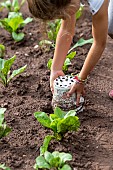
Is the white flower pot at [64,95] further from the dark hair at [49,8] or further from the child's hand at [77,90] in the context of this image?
the dark hair at [49,8]

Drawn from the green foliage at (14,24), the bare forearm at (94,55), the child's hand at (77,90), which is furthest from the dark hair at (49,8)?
the green foliage at (14,24)

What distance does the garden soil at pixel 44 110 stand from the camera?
10.0 feet

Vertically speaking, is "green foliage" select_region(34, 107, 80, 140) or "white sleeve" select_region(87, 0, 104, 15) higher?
"white sleeve" select_region(87, 0, 104, 15)

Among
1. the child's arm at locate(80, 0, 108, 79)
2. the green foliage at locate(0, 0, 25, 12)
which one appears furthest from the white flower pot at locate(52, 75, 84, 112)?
the green foliage at locate(0, 0, 25, 12)

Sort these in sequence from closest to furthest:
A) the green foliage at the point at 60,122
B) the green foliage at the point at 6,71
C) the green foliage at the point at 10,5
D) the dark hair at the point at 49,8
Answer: the dark hair at the point at 49,8, the green foliage at the point at 60,122, the green foliage at the point at 6,71, the green foliage at the point at 10,5

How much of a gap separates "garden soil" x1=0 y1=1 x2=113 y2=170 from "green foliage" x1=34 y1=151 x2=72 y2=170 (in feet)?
0.47

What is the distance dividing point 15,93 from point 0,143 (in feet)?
2.14

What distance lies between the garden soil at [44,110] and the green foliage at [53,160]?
0.14 m

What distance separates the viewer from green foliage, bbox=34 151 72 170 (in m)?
2.78

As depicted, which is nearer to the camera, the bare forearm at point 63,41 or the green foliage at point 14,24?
the bare forearm at point 63,41

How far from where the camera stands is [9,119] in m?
3.41

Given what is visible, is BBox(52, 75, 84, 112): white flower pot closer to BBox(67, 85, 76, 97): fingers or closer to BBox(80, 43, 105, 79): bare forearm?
BBox(67, 85, 76, 97): fingers

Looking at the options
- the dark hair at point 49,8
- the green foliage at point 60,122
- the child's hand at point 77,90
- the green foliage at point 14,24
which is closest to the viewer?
the dark hair at point 49,8

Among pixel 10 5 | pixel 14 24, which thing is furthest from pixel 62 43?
pixel 10 5
